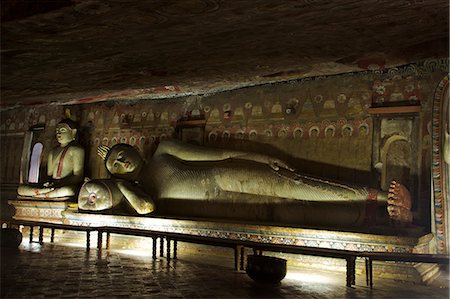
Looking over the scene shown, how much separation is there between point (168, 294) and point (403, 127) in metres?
3.62

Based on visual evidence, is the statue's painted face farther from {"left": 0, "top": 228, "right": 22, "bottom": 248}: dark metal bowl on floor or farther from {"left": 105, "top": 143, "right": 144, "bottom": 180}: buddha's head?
{"left": 0, "top": 228, "right": 22, "bottom": 248}: dark metal bowl on floor

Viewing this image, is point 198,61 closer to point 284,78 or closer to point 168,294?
point 284,78

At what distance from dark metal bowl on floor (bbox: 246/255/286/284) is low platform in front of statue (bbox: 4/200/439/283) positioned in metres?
0.28

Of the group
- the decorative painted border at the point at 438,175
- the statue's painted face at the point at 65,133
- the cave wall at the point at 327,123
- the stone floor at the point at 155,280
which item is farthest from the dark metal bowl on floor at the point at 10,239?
the decorative painted border at the point at 438,175

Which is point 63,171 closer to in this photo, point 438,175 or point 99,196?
point 99,196

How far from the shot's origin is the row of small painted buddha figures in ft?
16.3

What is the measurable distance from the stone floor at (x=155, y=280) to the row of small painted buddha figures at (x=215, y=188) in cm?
77

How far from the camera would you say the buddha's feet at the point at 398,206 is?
4.58m

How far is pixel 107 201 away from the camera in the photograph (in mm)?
6465

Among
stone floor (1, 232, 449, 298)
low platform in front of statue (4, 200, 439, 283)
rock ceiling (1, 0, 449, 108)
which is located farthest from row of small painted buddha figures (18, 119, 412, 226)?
rock ceiling (1, 0, 449, 108)

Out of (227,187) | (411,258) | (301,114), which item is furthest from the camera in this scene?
(301,114)

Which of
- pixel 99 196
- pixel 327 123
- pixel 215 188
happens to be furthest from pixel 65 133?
pixel 327 123

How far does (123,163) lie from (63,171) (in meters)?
1.67

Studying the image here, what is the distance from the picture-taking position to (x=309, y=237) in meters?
4.87
